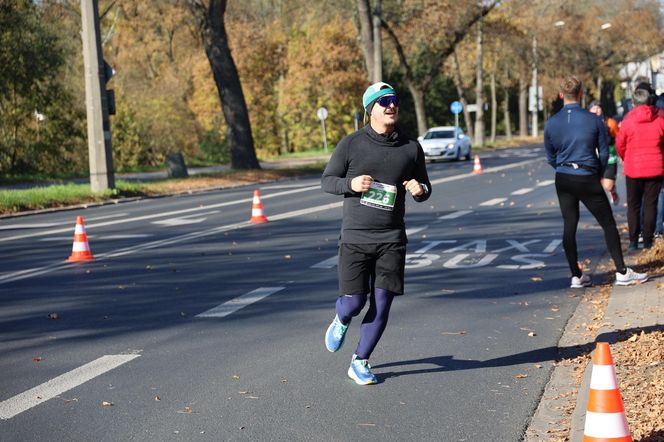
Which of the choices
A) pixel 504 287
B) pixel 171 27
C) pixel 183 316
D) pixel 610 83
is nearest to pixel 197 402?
pixel 183 316

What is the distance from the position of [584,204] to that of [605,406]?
5.67 m

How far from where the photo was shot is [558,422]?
5656 millimetres

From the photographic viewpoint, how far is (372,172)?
6453 millimetres

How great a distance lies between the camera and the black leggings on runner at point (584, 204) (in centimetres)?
995

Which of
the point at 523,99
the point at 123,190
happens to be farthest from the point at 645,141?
the point at 523,99

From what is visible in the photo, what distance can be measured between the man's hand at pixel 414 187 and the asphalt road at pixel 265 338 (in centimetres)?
116

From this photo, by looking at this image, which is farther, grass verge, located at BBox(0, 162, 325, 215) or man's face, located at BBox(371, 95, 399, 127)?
grass verge, located at BBox(0, 162, 325, 215)

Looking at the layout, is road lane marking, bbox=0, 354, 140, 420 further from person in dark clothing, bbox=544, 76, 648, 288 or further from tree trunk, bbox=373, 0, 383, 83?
tree trunk, bbox=373, 0, 383, 83

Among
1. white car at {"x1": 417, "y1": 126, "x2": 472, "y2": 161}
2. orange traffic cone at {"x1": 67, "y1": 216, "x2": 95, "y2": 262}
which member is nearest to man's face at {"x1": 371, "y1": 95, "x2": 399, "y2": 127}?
orange traffic cone at {"x1": 67, "y1": 216, "x2": 95, "y2": 262}

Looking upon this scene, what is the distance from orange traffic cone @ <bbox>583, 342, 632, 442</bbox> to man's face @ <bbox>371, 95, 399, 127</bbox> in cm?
234

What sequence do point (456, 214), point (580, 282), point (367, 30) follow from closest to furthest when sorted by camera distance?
point (580, 282), point (456, 214), point (367, 30)

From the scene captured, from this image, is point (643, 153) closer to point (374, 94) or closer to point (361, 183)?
point (374, 94)

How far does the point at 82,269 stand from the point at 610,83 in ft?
309

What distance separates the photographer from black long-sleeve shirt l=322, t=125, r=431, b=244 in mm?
6453
